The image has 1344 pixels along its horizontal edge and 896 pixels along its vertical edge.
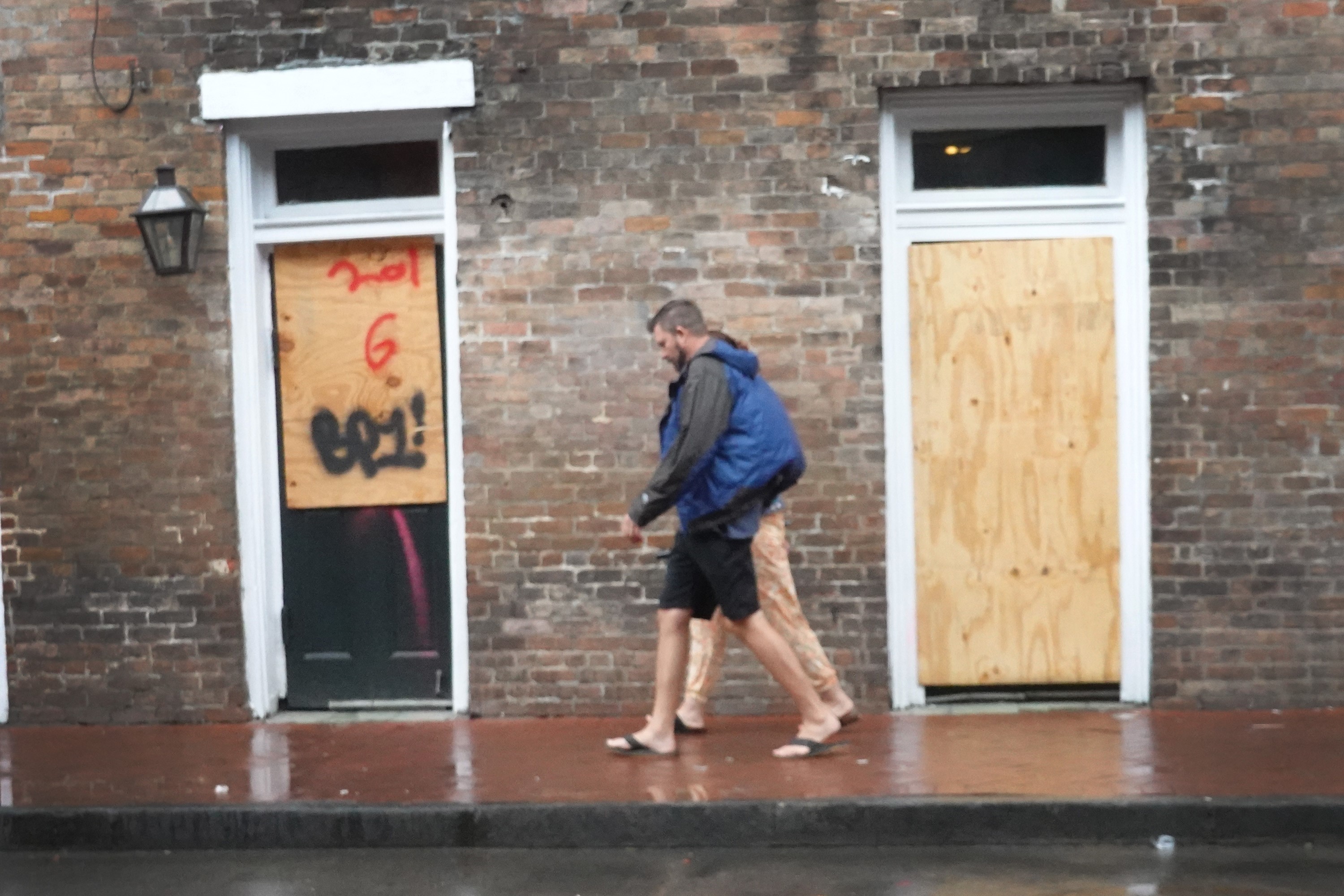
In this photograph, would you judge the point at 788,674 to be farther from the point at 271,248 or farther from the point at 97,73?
the point at 97,73

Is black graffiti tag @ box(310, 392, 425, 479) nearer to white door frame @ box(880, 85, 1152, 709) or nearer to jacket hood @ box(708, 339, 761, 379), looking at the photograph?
jacket hood @ box(708, 339, 761, 379)

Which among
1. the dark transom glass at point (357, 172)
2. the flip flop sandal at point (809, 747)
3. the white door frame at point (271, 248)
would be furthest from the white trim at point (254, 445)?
the flip flop sandal at point (809, 747)

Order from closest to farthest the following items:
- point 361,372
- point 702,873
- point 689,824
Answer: point 702,873
point 689,824
point 361,372

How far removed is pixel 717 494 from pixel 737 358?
23.5 inches

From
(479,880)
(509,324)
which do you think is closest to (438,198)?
(509,324)

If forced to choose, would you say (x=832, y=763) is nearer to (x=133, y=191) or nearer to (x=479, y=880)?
(x=479, y=880)

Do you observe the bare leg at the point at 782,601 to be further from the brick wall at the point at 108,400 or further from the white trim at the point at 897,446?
the brick wall at the point at 108,400

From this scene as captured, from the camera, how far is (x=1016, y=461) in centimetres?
858

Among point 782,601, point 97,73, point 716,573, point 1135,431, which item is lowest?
point 782,601

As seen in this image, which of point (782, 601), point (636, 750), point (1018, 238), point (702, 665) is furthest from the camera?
point (1018, 238)

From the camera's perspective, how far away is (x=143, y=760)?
7.79 m

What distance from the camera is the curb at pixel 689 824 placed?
20.5 ft

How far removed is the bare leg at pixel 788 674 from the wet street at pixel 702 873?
101 centimetres

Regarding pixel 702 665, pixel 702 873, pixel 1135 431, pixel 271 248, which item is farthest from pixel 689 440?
pixel 271 248
